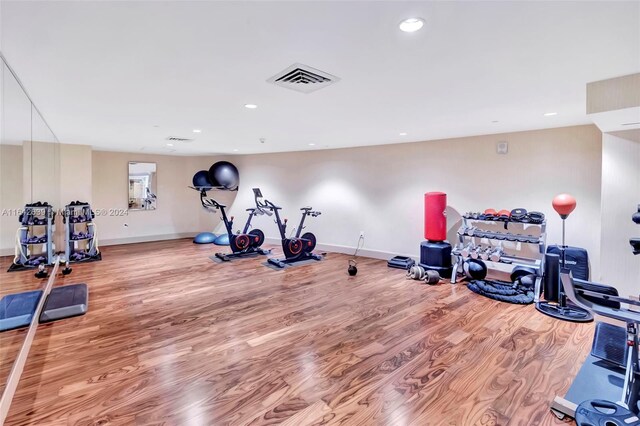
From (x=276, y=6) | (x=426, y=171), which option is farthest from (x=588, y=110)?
(x=426, y=171)

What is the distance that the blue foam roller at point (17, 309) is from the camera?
2.43 m

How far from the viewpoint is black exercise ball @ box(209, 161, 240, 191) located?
7.74 metres

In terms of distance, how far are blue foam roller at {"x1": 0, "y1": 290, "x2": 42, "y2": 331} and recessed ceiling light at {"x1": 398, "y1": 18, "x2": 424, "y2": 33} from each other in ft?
11.3

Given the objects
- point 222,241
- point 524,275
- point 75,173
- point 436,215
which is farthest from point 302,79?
point 75,173

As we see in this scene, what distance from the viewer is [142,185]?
7953 millimetres

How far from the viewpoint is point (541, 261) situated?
12.9 ft

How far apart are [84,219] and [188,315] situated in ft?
14.0

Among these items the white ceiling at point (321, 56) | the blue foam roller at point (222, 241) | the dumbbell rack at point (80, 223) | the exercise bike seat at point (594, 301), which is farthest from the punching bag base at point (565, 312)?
the dumbbell rack at point (80, 223)

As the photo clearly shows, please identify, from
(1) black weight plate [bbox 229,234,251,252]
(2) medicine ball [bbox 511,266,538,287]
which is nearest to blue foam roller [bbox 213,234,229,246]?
(1) black weight plate [bbox 229,234,251,252]

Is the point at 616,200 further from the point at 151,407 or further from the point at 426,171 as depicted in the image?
the point at 151,407

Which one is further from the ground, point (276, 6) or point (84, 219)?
point (276, 6)

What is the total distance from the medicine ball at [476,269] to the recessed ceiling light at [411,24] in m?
3.80

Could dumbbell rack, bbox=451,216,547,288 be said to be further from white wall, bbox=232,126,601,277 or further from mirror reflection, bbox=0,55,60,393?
mirror reflection, bbox=0,55,60,393

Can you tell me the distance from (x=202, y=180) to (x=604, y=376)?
26.0 ft
